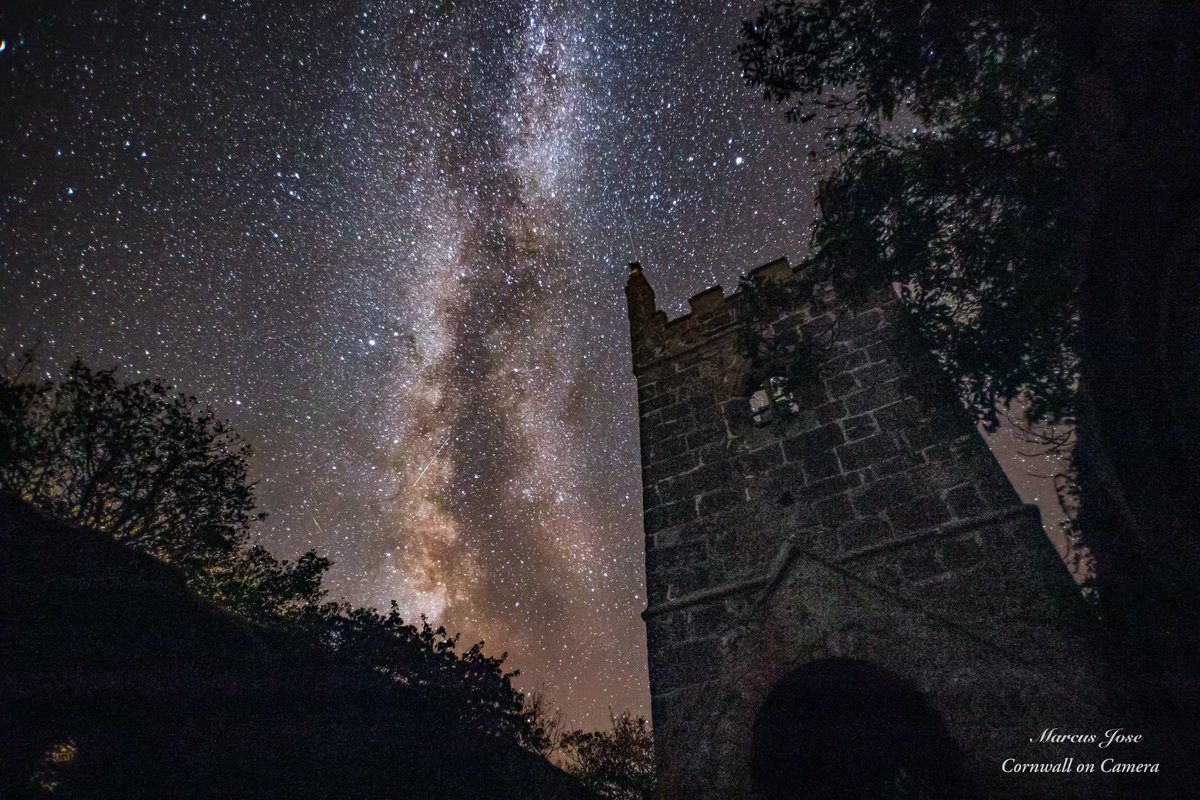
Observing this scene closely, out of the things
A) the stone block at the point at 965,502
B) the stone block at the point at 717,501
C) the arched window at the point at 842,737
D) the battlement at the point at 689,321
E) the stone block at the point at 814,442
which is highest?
the battlement at the point at 689,321

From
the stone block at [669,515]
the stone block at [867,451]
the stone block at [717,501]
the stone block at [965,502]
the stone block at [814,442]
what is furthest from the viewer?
the stone block at [669,515]

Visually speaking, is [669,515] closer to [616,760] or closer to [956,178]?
[956,178]

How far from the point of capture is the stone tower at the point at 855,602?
4.29 metres

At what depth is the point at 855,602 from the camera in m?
5.08

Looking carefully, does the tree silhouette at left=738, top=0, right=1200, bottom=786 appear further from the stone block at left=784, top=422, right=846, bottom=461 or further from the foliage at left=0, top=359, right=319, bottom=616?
the foliage at left=0, top=359, right=319, bottom=616

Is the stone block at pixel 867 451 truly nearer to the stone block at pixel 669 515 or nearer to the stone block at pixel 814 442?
the stone block at pixel 814 442

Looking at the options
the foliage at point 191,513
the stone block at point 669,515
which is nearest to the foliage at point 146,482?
the foliage at point 191,513

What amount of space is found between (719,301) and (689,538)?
12.2ft

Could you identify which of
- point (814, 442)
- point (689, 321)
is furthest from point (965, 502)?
point (689, 321)

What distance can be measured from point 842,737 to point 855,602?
53.2 inches

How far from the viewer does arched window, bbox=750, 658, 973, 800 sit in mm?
4770

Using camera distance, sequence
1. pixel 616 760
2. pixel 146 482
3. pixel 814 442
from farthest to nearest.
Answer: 1. pixel 616 760
2. pixel 146 482
3. pixel 814 442

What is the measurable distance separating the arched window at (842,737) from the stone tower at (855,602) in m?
0.02

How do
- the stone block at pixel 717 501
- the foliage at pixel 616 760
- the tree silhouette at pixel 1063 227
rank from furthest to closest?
the foliage at pixel 616 760, the stone block at pixel 717 501, the tree silhouette at pixel 1063 227
